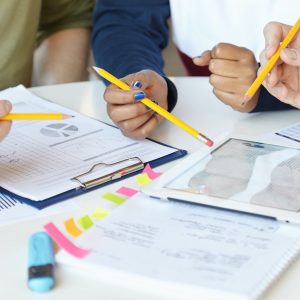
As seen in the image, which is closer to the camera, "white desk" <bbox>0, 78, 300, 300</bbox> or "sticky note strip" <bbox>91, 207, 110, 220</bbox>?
"white desk" <bbox>0, 78, 300, 300</bbox>

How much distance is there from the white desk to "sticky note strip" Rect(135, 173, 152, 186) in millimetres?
12

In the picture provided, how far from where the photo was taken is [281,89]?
0.84 meters

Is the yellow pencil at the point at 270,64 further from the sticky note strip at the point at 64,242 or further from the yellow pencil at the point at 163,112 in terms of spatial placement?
the sticky note strip at the point at 64,242

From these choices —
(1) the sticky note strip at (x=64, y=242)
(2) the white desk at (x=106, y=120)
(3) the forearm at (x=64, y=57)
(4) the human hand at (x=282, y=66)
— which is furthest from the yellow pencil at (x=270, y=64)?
(3) the forearm at (x=64, y=57)

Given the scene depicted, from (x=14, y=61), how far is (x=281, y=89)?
2.15 ft

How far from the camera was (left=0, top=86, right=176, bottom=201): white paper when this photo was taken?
2.37 feet

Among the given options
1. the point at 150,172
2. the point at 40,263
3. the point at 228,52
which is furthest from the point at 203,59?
the point at 40,263

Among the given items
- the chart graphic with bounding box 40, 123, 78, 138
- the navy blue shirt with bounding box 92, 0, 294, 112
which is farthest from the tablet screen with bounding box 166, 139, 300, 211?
the navy blue shirt with bounding box 92, 0, 294, 112

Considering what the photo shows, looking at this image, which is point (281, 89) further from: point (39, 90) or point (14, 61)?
point (14, 61)

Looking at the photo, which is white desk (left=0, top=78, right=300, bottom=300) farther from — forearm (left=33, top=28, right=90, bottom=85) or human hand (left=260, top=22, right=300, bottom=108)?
forearm (left=33, top=28, right=90, bottom=85)

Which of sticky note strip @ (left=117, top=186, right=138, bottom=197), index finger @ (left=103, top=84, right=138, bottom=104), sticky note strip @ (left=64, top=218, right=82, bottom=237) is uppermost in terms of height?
index finger @ (left=103, top=84, right=138, bottom=104)

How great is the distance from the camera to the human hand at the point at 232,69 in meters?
0.92

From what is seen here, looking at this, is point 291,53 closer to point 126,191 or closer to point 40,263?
point 126,191

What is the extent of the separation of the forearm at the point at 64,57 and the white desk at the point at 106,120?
0.24m
